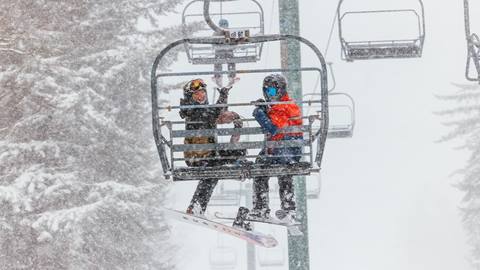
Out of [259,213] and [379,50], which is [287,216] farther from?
[379,50]

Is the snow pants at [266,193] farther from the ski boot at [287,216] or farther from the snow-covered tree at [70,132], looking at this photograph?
the snow-covered tree at [70,132]

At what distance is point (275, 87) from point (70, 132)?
993cm

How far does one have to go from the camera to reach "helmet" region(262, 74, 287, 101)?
7.82 m

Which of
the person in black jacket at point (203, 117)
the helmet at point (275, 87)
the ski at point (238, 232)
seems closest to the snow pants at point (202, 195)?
the ski at point (238, 232)

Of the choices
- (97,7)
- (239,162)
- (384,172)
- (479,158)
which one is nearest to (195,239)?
(384,172)

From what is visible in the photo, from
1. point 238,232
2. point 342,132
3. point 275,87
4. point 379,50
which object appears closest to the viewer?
point 275,87

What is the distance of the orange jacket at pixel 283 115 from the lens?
307 inches

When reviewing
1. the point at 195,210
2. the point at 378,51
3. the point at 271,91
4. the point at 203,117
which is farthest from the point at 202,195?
the point at 378,51

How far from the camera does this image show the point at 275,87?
7812 mm

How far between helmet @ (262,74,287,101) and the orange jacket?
0.05 m

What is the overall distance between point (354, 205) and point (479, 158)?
445 ft

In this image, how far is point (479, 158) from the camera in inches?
1323

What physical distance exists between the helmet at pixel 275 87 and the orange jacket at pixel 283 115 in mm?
54

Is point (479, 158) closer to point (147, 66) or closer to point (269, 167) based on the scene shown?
point (147, 66)
